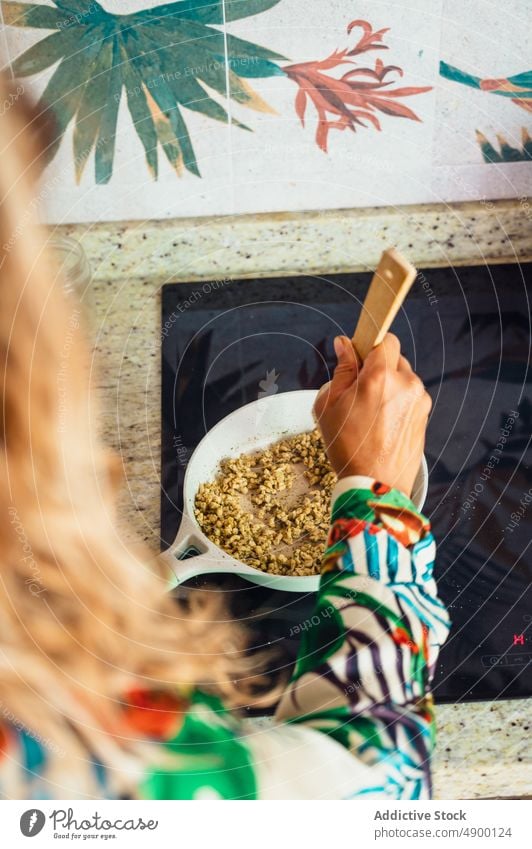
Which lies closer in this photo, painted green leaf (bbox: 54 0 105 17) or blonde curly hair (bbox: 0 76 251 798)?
blonde curly hair (bbox: 0 76 251 798)

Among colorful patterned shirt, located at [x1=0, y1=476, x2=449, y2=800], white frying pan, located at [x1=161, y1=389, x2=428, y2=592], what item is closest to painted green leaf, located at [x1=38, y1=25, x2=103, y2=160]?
white frying pan, located at [x1=161, y1=389, x2=428, y2=592]

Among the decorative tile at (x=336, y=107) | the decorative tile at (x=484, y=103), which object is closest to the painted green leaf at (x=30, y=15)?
the decorative tile at (x=336, y=107)

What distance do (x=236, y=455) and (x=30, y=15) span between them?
14.2 inches

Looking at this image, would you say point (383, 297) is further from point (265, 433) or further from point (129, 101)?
point (129, 101)

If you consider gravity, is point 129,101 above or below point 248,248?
above

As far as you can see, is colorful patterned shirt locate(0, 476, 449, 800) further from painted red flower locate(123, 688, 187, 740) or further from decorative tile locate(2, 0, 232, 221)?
decorative tile locate(2, 0, 232, 221)

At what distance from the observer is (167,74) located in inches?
26.7

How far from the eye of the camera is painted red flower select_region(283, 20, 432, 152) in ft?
2.22

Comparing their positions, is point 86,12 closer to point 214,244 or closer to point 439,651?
point 214,244

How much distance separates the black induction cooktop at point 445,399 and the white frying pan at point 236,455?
0.09ft

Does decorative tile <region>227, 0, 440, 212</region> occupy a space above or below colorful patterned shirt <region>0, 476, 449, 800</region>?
above

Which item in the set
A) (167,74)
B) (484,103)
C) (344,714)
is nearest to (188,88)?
(167,74)

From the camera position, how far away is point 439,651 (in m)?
0.56
